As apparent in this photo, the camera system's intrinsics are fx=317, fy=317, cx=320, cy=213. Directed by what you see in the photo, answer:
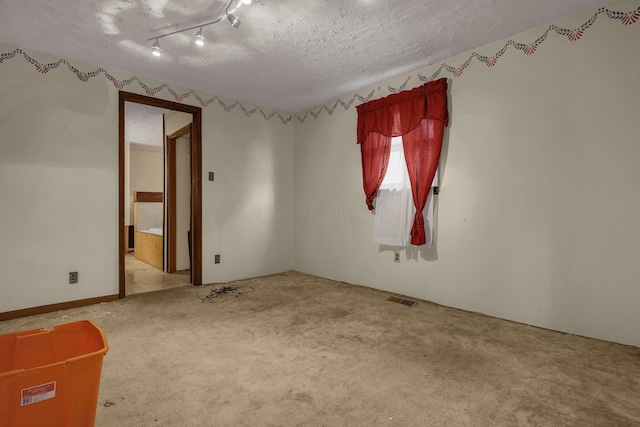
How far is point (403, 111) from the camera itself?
10.7 ft

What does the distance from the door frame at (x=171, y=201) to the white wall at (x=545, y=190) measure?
3.16 meters

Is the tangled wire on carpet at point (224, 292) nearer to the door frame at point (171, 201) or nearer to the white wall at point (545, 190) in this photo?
the door frame at point (171, 201)

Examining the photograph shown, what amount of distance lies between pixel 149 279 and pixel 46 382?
3.64 metres

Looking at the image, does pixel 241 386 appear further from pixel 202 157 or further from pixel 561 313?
pixel 202 157

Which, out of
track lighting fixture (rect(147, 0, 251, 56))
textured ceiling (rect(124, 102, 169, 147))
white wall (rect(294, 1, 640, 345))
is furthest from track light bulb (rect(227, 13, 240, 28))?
textured ceiling (rect(124, 102, 169, 147))

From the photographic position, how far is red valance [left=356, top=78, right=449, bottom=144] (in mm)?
3016

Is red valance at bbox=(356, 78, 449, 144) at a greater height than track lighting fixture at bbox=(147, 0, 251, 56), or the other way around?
track lighting fixture at bbox=(147, 0, 251, 56)

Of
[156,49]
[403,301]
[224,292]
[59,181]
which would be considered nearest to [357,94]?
[156,49]

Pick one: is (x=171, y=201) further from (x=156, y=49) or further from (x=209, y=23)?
(x=209, y=23)

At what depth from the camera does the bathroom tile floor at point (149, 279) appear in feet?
12.3

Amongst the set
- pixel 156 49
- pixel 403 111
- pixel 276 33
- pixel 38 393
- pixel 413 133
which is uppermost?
pixel 276 33

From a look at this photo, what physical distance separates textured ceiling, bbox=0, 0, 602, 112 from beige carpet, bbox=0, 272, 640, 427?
2350mm

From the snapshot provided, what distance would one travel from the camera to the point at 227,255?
161 inches

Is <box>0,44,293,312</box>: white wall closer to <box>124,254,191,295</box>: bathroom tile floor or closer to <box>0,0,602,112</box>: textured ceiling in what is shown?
<box>0,0,602,112</box>: textured ceiling
